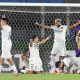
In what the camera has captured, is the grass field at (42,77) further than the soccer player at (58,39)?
No

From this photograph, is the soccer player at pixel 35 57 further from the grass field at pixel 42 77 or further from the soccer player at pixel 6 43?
the grass field at pixel 42 77

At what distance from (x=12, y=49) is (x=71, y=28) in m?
1.48

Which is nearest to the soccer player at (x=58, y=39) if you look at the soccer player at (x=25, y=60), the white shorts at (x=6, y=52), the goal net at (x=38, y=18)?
the goal net at (x=38, y=18)

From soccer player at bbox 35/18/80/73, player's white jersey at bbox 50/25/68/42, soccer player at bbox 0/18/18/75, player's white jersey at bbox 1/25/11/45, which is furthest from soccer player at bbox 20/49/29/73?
player's white jersey at bbox 50/25/68/42

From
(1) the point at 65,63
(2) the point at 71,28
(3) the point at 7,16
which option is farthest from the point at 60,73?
(3) the point at 7,16

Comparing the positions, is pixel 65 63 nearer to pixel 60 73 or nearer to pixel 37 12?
pixel 60 73

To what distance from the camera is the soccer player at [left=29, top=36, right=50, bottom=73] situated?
1191 cm

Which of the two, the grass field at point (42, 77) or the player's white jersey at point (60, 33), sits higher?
the player's white jersey at point (60, 33)

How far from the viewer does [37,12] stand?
12117 millimetres

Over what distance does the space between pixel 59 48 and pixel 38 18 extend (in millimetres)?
956

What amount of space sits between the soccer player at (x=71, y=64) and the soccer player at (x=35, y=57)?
52 cm

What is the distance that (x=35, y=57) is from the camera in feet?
39.2

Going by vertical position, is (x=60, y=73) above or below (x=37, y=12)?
below

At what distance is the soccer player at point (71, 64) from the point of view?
11.9 meters
